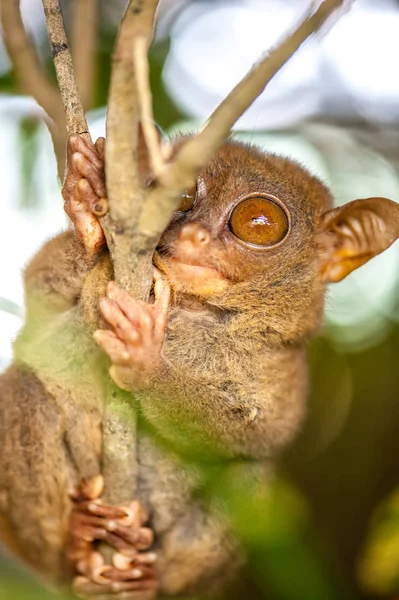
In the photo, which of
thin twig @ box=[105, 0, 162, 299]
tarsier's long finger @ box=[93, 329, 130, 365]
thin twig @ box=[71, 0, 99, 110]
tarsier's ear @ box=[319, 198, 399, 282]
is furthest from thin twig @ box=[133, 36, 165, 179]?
thin twig @ box=[71, 0, 99, 110]

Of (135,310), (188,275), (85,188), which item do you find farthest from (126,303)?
(188,275)

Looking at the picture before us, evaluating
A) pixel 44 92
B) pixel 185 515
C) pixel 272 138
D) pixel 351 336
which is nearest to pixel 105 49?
pixel 272 138

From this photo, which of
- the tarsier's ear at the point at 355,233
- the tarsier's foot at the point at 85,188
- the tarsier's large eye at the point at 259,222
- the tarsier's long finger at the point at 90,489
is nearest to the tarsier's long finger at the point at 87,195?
the tarsier's foot at the point at 85,188

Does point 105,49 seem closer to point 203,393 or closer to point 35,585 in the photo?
point 203,393

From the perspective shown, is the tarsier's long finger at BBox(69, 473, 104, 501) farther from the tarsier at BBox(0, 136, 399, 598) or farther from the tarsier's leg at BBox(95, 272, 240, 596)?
the tarsier's leg at BBox(95, 272, 240, 596)

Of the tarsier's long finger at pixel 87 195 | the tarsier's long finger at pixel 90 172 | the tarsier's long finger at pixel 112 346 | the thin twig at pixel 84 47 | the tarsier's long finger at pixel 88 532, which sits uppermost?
the thin twig at pixel 84 47

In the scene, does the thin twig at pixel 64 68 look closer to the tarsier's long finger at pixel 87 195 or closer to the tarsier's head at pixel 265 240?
the tarsier's long finger at pixel 87 195
